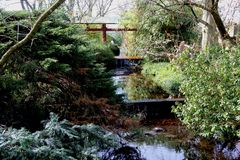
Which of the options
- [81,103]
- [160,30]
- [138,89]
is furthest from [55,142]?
[160,30]

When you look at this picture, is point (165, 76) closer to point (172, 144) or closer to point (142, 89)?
point (142, 89)

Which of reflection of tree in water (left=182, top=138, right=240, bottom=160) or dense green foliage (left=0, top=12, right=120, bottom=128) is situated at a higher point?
dense green foliage (left=0, top=12, right=120, bottom=128)

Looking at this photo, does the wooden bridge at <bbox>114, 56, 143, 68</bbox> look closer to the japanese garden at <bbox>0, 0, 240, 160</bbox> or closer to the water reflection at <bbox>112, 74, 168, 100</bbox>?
the water reflection at <bbox>112, 74, 168, 100</bbox>

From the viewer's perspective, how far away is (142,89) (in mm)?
9727

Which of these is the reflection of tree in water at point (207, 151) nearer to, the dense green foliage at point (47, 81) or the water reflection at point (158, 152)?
the water reflection at point (158, 152)

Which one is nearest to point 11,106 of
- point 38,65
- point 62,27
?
point 38,65

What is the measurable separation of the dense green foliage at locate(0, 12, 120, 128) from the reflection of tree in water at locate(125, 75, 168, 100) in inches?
157

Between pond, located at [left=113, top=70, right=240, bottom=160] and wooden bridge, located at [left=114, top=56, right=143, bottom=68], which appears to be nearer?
pond, located at [left=113, top=70, right=240, bottom=160]

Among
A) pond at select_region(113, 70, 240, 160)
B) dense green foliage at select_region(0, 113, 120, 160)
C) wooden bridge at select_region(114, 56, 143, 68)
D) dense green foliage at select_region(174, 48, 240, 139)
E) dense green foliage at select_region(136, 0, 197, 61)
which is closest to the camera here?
dense green foliage at select_region(0, 113, 120, 160)

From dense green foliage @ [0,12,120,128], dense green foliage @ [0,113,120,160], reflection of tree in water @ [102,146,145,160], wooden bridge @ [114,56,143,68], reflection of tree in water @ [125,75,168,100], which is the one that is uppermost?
dense green foliage @ [0,12,120,128]

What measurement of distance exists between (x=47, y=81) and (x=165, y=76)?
19.8ft

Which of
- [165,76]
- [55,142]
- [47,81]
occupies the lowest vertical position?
[165,76]

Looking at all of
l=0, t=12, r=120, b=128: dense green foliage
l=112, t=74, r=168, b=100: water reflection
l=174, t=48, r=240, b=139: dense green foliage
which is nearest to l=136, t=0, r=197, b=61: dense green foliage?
l=112, t=74, r=168, b=100: water reflection

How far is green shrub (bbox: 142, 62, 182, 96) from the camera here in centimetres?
875
